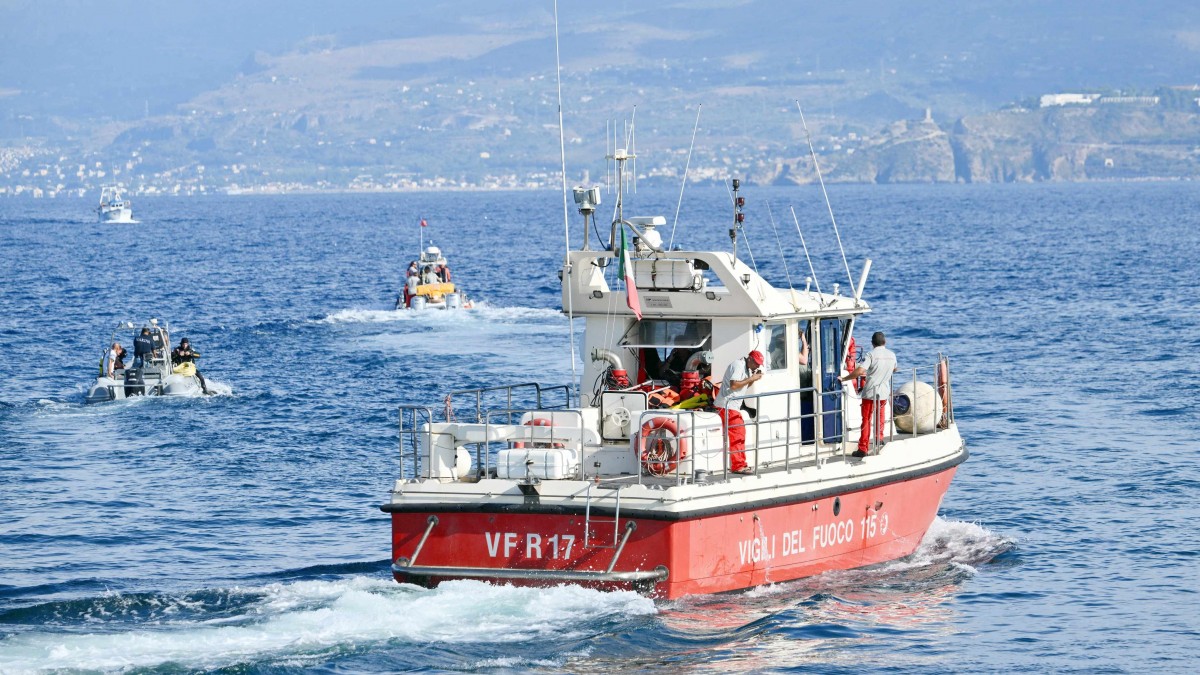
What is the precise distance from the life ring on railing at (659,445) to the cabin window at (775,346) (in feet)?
7.01

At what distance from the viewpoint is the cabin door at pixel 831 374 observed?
1986cm

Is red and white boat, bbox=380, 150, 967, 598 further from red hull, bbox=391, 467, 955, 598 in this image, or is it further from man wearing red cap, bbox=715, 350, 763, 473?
man wearing red cap, bbox=715, 350, 763, 473

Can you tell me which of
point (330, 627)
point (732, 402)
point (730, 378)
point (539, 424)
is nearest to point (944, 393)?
point (732, 402)

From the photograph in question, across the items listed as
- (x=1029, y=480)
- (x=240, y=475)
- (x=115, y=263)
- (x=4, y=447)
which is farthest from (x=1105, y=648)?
(x=115, y=263)

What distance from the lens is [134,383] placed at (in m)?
36.5

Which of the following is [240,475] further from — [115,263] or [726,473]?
[115,263]

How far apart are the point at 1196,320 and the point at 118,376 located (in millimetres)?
29777

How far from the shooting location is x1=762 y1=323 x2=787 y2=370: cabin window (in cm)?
1948

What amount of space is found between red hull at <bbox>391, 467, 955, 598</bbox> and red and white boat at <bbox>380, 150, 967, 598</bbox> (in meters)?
0.02

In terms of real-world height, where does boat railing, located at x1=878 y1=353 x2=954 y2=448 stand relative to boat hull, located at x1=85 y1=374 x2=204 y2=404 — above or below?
above

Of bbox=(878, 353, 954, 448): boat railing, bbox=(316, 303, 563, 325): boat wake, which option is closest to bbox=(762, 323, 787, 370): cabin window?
bbox=(878, 353, 954, 448): boat railing

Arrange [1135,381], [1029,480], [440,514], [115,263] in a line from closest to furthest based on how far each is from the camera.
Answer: [440,514]
[1029,480]
[1135,381]
[115,263]

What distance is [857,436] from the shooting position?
20.4m

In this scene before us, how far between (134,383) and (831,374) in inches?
794
